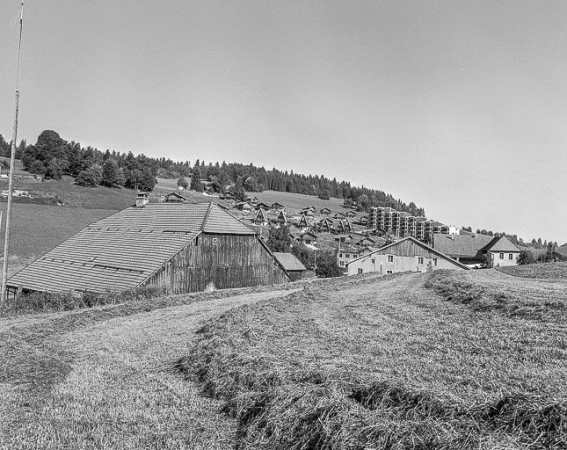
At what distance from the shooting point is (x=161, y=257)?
2941cm

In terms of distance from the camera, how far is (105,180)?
12075cm

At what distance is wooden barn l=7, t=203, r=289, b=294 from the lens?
95.0 ft

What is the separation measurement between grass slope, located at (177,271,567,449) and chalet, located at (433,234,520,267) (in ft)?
221

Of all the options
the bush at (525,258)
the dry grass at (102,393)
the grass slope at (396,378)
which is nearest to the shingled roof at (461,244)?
the bush at (525,258)

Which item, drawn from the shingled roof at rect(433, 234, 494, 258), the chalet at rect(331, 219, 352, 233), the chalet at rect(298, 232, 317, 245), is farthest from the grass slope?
the chalet at rect(331, 219, 352, 233)

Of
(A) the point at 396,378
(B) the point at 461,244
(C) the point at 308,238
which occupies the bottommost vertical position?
(C) the point at 308,238

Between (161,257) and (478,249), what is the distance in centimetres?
6254

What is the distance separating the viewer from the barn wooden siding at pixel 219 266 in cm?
2969

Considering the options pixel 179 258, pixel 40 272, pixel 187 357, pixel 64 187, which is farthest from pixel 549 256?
pixel 64 187

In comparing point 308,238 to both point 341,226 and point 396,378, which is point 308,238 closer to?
point 341,226

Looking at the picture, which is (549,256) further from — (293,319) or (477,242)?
(293,319)

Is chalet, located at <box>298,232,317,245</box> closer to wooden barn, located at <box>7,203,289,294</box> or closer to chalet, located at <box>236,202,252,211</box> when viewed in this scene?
chalet, located at <box>236,202,252,211</box>

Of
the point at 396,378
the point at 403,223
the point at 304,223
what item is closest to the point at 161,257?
the point at 396,378

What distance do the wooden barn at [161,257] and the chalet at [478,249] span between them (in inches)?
1915
